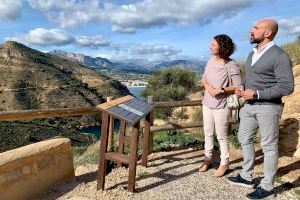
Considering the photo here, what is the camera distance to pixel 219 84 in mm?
5969

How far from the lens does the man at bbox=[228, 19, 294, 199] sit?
4766 mm

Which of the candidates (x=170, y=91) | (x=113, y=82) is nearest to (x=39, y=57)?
(x=113, y=82)

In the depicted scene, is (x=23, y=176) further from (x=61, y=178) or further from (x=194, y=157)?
(x=194, y=157)

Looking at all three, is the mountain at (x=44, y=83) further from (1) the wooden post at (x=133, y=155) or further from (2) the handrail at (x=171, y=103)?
(1) the wooden post at (x=133, y=155)

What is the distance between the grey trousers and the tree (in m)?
15.6

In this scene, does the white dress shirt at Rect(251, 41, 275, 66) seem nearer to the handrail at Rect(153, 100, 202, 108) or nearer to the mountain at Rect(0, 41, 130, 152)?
the handrail at Rect(153, 100, 202, 108)

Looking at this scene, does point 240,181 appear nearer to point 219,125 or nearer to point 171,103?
point 219,125

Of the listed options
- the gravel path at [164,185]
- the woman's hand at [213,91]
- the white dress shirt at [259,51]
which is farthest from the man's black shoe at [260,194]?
the white dress shirt at [259,51]

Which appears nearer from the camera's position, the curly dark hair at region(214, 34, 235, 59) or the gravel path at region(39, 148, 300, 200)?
the gravel path at region(39, 148, 300, 200)

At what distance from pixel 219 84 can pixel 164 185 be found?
62.5 inches

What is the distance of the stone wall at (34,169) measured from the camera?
17.0ft

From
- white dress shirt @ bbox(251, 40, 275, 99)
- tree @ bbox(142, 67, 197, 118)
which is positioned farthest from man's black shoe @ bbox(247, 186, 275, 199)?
tree @ bbox(142, 67, 197, 118)

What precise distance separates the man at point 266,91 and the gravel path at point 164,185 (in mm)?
550

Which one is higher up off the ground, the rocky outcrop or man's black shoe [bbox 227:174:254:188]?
the rocky outcrop
